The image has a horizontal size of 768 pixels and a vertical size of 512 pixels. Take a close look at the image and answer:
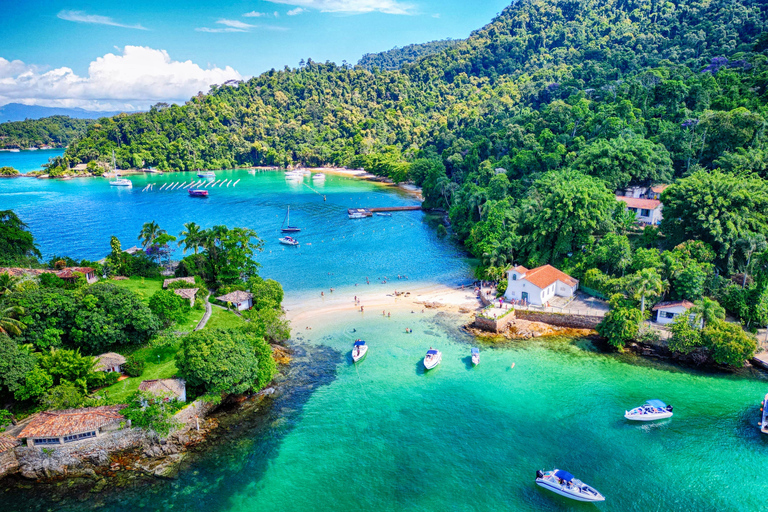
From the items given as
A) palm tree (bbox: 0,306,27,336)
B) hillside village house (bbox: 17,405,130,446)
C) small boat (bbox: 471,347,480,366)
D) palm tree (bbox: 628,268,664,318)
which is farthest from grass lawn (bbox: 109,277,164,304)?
palm tree (bbox: 628,268,664,318)

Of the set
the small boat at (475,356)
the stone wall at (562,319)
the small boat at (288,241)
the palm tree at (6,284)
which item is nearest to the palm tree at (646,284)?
the stone wall at (562,319)

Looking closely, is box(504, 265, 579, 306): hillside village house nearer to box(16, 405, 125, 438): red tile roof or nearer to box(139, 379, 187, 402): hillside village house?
box(139, 379, 187, 402): hillside village house

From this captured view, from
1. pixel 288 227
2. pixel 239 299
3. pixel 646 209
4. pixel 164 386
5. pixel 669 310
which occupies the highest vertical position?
pixel 646 209

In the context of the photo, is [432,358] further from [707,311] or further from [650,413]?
[707,311]

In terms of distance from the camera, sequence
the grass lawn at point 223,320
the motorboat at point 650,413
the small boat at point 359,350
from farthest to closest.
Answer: the grass lawn at point 223,320, the small boat at point 359,350, the motorboat at point 650,413

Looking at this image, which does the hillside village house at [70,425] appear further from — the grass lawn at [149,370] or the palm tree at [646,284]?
the palm tree at [646,284]

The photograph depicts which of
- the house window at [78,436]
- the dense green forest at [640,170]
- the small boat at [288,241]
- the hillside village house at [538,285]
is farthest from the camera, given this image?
the small boat at [288,241]

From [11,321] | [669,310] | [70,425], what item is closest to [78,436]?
[70,425]

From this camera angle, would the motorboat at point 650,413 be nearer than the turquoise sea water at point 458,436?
No
